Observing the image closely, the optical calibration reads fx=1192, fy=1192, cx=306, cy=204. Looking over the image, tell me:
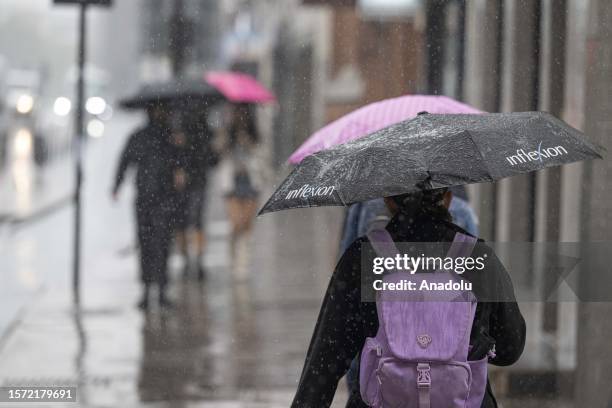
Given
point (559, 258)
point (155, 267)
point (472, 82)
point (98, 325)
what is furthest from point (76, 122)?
point (559, 258)

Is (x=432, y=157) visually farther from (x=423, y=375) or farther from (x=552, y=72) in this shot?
(x=552, y=72)

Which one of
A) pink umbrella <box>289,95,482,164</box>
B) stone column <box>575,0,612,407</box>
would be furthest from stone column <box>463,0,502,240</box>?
pink umbrella <box>289,95,482,164</box>

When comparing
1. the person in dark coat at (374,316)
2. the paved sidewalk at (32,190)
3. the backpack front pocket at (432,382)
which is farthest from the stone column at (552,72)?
the paved sidewalk at (32,190)

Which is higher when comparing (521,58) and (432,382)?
(521,58)

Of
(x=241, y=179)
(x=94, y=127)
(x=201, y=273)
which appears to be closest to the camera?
(x=94, y=127)

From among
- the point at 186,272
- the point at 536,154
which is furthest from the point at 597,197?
the point at 186,272

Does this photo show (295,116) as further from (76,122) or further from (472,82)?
(76,122)

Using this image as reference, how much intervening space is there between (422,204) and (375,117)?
4.68 feet

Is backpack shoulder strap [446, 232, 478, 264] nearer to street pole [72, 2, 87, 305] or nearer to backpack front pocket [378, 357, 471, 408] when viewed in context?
backpack front pocket [378, 357, 471, 408]

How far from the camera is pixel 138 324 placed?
310 inches

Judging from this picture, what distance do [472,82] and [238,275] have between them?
16.3ft

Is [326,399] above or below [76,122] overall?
below

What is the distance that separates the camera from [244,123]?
276 inches

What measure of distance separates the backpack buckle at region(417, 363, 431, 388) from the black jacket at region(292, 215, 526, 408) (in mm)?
172
